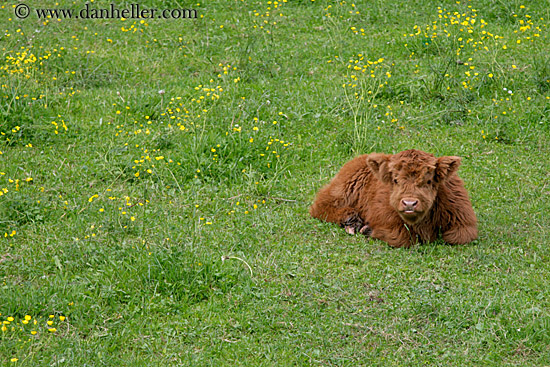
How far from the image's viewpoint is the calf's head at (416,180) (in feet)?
23.1

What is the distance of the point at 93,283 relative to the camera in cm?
650

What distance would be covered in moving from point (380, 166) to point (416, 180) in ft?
1.62

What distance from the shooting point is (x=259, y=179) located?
8.79 meters

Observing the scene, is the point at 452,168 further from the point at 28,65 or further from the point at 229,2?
the point at 229,2

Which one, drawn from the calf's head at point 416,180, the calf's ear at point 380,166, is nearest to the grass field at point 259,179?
the calf's head at point 416,180

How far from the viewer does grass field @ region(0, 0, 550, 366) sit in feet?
19.4

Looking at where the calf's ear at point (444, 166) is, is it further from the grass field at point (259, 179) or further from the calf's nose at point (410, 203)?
the grass field at point (259, 179)

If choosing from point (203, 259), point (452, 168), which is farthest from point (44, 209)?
point (452, 168)

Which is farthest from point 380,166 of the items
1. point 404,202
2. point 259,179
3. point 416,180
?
point 259,179

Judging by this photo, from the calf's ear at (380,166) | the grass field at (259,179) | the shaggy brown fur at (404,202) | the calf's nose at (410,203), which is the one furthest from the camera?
the calf's ear at (380,166)

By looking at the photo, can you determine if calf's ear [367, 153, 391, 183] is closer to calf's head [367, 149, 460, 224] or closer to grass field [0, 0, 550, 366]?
calf's head [367, 149, 460, 224]

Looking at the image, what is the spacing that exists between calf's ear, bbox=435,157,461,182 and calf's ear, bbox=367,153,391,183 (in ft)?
1.58

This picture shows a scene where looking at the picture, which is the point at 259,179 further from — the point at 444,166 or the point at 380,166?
the point at 444,166

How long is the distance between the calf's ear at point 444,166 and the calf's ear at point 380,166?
482mm
